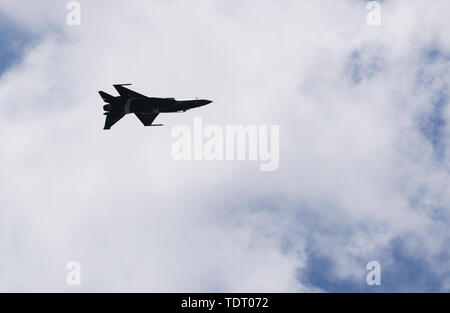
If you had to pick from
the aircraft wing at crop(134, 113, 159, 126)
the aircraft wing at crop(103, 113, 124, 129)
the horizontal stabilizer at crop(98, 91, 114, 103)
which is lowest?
the aircraft wing at crop(103, 113, 124, 129)

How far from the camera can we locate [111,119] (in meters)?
86.1

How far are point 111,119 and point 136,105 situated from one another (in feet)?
15.2

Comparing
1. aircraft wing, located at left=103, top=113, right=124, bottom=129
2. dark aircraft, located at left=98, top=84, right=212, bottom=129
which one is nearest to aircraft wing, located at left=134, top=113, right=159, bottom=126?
dark aircraft, located at left=98, top=84, right=212, bottom=129

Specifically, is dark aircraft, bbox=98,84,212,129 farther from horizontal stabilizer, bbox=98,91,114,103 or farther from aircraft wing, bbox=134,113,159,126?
aircraft wing, bbox=134,113,159,126

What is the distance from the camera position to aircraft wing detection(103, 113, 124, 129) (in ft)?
282

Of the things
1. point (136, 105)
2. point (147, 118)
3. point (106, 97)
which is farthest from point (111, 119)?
point (147, 118)

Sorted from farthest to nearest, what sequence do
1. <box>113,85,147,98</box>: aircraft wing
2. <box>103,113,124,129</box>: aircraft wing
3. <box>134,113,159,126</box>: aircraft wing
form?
<box>134,113,159,126</box>: aircraft wing < <box>103,113,124,129</box>: aircraft wing < <box>113,85,147,98</box>: aircraft wing

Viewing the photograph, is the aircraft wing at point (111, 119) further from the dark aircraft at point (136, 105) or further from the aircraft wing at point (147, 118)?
the aircraft wing at point (147, 118)

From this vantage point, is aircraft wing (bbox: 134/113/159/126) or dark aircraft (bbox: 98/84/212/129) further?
aircraft wing (bbox: 134/113/159/126)

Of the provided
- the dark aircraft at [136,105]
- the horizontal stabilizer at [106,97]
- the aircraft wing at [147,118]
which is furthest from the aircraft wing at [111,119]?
the aircraft wing at [147,118]

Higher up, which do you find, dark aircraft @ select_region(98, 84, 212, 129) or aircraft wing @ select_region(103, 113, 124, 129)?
dark aircraft @ select_region(98, 84, 212, 129)

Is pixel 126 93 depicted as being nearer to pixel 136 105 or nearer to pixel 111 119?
pixel 136 105
